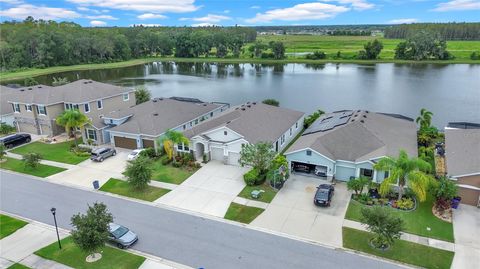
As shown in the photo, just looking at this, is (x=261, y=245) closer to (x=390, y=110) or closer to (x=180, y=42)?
(x=390, y=110)

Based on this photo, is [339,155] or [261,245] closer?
[261,245]

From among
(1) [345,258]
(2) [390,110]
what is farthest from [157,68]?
(1) [345,258]

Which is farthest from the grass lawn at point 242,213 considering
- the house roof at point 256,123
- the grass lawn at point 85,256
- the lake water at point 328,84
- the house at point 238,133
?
the lake water at point 328,84

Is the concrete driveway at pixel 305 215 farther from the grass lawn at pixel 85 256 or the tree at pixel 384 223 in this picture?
the grass lawn at pixel 85 256

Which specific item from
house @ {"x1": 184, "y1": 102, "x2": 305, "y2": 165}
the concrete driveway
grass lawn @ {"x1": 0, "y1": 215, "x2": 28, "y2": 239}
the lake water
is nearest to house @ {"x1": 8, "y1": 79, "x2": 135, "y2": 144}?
house @ {"x1": 184, "y1": 102, "x2": 305, "y2": 165}

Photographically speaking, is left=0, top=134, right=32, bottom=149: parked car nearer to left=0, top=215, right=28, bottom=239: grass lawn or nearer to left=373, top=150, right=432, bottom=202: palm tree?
left=0, top=215, right=28, bottom=239: grass lawn

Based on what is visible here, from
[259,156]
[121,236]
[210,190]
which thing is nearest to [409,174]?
[259,156]
